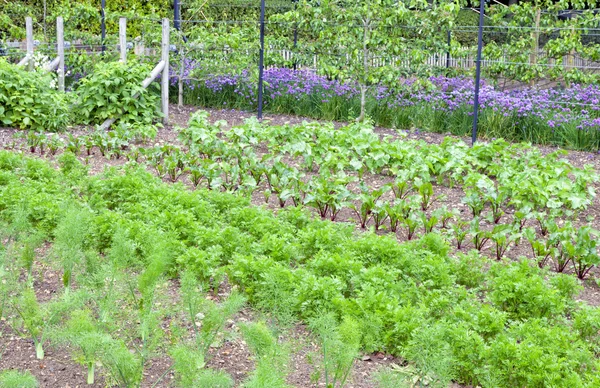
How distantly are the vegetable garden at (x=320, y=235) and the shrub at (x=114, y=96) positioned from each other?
0.04 meters

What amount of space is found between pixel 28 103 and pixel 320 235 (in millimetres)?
6025

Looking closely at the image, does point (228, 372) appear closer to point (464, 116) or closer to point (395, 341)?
point (395, 341)

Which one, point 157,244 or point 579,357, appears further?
point 157,244

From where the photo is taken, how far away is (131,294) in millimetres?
4812

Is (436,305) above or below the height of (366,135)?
below

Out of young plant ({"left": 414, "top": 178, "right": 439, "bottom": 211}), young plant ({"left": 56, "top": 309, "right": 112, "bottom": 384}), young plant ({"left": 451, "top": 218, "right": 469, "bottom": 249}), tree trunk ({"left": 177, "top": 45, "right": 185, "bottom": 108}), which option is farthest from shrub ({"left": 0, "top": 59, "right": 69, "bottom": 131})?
young plant ({"left": 56, "top": 309, "right": 112, "bottom": 384})

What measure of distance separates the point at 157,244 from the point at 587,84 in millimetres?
8264

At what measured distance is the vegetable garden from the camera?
13.6 feet

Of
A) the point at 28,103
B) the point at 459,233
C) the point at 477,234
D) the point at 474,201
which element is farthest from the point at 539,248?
the point at 28,103

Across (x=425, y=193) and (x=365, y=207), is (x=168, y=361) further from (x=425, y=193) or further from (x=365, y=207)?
(x=425, y=193)

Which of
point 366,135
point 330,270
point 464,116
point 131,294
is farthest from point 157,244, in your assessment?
point 464,116

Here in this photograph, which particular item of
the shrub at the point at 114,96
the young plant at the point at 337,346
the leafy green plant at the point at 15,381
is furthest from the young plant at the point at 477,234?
the shrub at the point at 114,96

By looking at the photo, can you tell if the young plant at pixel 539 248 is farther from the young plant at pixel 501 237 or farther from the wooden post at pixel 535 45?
the wooden post at pixel 535 45

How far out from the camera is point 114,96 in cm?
1060
